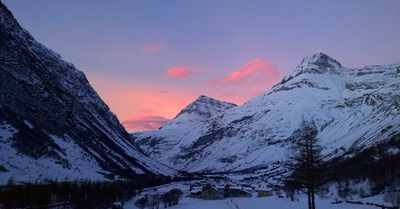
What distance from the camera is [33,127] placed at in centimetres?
12438

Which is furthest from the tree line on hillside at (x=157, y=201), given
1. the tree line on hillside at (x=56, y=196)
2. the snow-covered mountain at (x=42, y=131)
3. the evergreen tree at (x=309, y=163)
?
the evergreen tree at (x=309, y=163)

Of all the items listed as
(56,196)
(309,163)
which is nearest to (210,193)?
(56,196)

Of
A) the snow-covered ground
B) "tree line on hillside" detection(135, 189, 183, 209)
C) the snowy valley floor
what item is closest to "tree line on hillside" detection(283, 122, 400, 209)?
the snow-covered ground

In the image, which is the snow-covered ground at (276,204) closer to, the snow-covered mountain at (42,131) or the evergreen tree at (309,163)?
the evergreen tree at (309,163)

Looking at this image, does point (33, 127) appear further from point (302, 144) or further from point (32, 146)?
point (302, 144)

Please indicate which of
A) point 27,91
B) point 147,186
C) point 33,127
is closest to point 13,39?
point 27,91

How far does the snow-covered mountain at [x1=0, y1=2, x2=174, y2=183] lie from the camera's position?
348 feet

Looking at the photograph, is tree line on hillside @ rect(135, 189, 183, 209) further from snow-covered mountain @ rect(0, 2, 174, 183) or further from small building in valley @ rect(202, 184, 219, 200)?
snow-covered mountain @ rect(0, 2, 174, 183)

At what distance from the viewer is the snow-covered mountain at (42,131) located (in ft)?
348

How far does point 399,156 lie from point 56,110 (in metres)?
171

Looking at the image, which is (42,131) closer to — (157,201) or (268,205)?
(157,201)

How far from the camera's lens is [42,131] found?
127500 millimetres

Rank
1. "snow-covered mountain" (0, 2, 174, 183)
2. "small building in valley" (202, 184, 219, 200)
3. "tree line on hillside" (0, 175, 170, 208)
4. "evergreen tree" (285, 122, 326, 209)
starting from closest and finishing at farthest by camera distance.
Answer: "evergreen tree" (285, 122, 326, 209) → "tree line on hillside" (0, 175, 170, 208) → "snow-covered mountain" (0, 2, 174, 183) → "small building in valley" (202, 184, 219, 200)

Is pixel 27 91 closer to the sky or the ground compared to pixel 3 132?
closer to the sky
